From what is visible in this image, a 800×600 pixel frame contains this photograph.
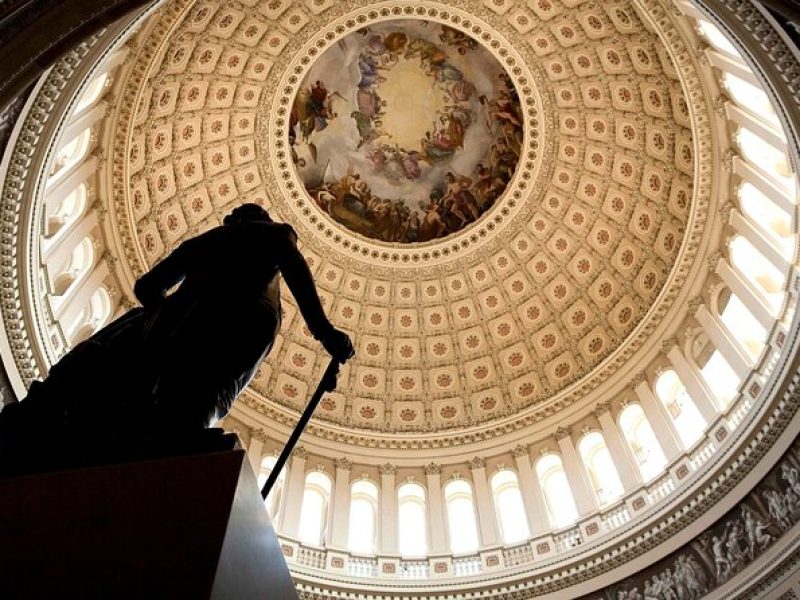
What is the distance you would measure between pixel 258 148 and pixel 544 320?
1094 cm

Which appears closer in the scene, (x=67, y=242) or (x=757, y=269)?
(x=67, y=242)

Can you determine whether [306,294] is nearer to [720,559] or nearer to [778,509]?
[778,509]

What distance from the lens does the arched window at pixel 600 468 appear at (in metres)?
17.5

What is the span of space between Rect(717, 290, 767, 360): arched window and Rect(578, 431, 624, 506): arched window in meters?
4.38

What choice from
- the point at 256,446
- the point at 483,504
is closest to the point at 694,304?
the point at 483,504

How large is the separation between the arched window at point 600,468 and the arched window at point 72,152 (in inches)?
563

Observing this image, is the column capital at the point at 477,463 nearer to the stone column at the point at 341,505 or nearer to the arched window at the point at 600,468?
the arched window at the point at 600,468

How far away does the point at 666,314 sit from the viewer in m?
19.5

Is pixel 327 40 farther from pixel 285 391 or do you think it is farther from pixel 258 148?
pixel 285 391

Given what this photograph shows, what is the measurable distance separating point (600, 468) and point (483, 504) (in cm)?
318

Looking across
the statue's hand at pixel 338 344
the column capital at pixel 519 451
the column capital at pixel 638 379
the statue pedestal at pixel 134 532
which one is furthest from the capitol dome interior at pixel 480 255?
the statue pedestal at pixel 134 532

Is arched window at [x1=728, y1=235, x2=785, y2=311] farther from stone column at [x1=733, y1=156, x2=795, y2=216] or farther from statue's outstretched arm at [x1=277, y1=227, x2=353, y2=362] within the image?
statue's outstretched arm at [x1=277, y1=227, x2=353, y2=362]

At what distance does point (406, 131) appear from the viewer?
26609mm

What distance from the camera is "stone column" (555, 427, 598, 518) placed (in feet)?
57.1
